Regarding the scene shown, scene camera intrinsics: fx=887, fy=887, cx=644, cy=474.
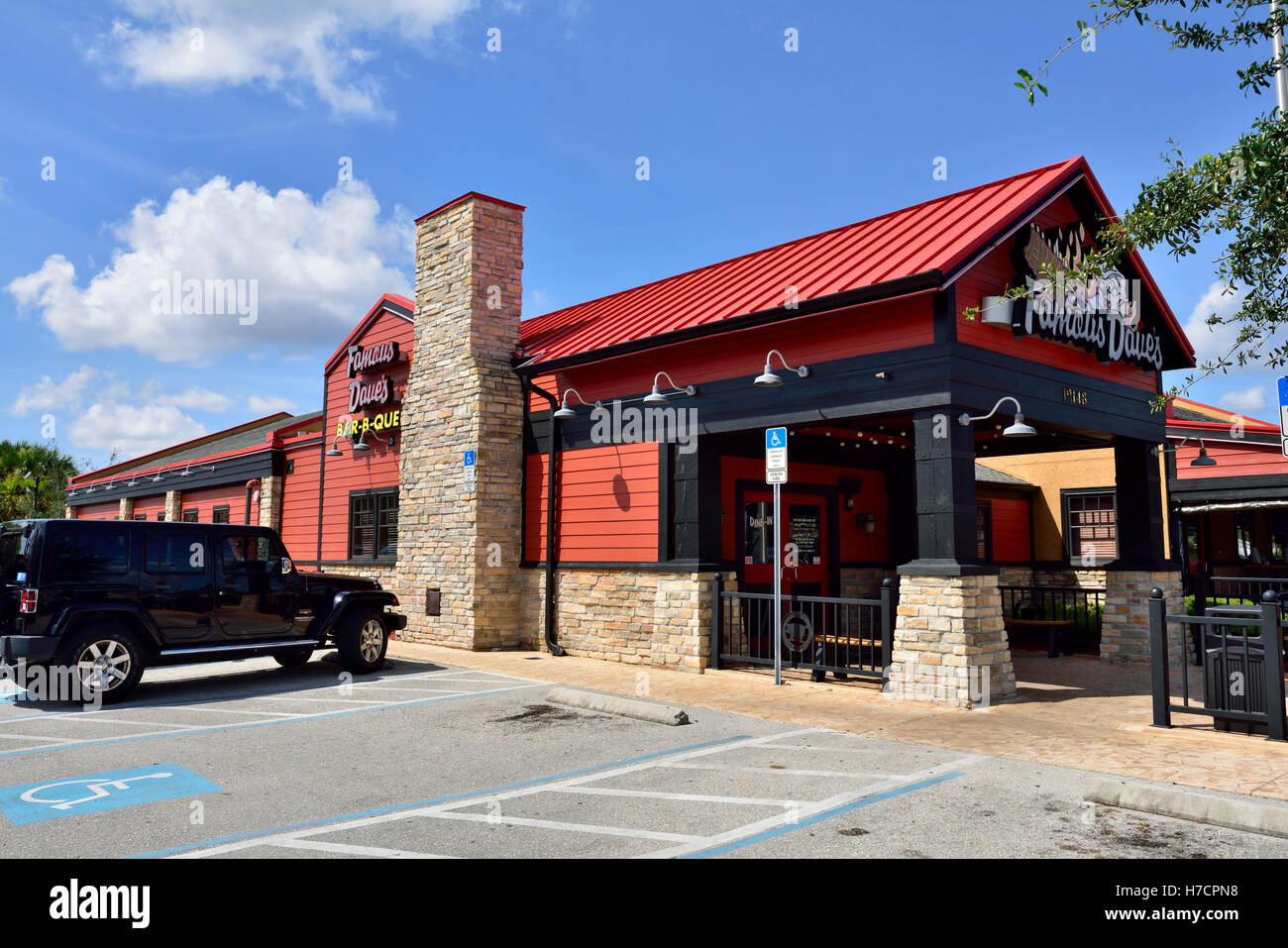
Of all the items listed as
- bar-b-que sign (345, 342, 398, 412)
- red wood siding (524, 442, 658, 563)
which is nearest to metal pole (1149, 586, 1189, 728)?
red wood siding (524, 442, 658, 563)

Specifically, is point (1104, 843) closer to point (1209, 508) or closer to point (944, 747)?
point (944, 747)

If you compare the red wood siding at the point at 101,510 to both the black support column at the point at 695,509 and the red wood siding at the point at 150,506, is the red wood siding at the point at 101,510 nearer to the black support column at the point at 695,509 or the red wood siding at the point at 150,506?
the red wood siding at the point at 150,506

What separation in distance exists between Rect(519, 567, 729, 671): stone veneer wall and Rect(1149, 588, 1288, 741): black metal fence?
5.73 metres

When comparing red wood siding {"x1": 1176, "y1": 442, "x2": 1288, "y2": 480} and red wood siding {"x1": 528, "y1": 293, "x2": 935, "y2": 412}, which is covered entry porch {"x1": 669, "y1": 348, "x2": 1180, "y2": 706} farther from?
red wood siding {"x1": 1176, "y1": 442, "x2": 1288, "y2": 480}

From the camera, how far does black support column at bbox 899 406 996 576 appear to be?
9789mm

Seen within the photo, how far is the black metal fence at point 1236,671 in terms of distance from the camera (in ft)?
24.3

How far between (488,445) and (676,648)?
17.0 feet

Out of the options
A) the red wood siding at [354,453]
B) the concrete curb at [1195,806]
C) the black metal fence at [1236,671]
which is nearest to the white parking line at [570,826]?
the concrete curb at [1195,806]

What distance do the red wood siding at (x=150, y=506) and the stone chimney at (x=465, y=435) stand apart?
606 inches

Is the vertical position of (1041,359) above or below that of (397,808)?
above

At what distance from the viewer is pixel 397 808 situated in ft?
19.1

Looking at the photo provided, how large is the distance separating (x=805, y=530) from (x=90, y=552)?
1066 centimetres

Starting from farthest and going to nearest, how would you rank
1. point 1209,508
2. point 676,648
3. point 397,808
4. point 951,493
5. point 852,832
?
point 1209,508
point 676,648
point 951,493
point 397,808
point 852,832
